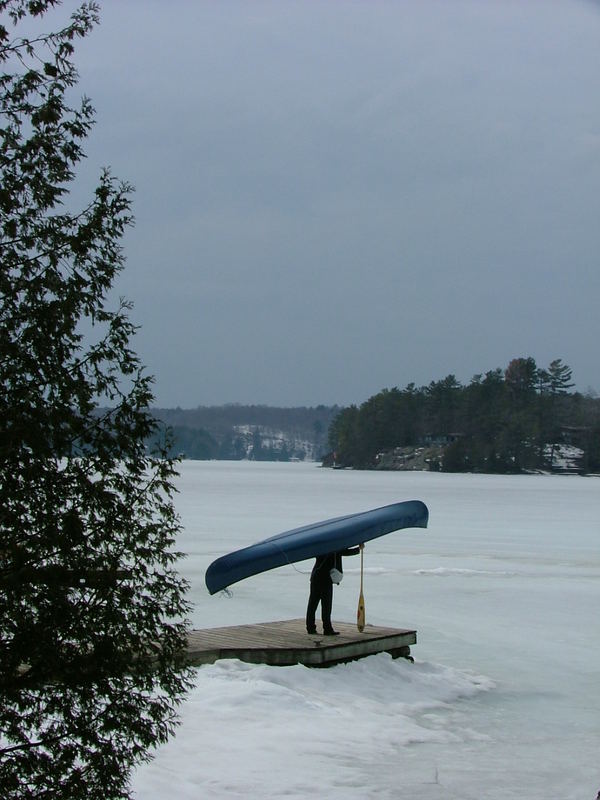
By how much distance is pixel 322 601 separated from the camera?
461 inches

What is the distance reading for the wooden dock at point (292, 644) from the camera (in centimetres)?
1063

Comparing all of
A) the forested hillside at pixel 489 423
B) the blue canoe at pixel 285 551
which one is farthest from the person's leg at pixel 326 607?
the forested hillside at pixel 489 423

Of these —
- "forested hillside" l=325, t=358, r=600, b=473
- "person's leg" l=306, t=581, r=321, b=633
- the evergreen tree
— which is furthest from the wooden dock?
"forested hillside" l=325, t=358, r=600, b=473

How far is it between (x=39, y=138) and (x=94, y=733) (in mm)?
2876

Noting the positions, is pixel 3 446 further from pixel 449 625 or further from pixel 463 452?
pixel 463 452

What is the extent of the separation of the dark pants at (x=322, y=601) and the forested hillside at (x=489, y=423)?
431 feet

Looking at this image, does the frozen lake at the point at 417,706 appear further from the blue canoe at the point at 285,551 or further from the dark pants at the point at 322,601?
the blue canoe at the point at 285,551

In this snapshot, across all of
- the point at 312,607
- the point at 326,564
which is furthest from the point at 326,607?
the point at 326,564

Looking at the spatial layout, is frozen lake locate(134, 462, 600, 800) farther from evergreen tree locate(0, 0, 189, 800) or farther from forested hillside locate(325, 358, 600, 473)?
forested hillside locate(325, 358, 600, 473)

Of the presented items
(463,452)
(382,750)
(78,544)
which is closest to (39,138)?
(78,544)

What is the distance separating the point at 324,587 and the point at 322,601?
0.55 ft

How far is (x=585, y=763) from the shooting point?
8234 mm

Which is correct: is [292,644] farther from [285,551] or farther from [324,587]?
[285,551]

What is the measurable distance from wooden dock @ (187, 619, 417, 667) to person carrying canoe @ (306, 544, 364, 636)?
15 cm
